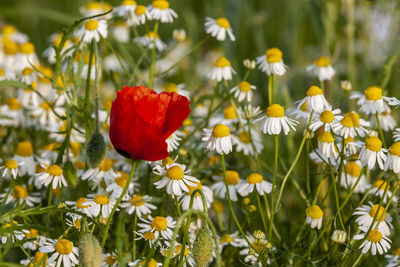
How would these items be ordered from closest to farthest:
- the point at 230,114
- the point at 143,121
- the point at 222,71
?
1. the point at 143,121
2. the point at 222,71
3. the point at 230,114

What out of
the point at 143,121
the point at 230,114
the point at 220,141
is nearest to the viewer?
the point at 143,121

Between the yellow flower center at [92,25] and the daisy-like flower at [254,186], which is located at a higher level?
the yellow flower center at [92,25]

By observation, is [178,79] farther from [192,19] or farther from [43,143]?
[43,143]

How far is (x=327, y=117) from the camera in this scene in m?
0.89

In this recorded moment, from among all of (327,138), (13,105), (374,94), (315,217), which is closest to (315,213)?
(315,217)

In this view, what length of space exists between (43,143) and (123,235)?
48 centimetres

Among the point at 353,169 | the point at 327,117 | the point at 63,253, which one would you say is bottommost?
the point at 63,253

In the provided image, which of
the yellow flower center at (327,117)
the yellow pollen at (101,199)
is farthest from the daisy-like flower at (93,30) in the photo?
the yellow flower center at (327,117)

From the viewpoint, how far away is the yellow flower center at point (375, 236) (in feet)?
2.78

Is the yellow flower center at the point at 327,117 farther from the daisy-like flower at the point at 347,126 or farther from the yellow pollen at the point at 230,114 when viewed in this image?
the yellow pollen at the point at 230,114

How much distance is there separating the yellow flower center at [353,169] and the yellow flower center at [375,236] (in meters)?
0.18

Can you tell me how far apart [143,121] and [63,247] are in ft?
0.75

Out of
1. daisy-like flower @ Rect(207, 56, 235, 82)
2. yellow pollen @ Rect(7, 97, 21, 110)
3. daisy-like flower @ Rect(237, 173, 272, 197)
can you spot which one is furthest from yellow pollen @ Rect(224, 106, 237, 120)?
yellow pollen @ Rect(7, 97, 21, 110)

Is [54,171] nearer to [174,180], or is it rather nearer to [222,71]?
[174,180]
